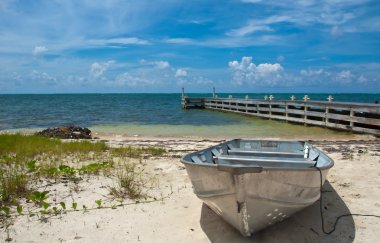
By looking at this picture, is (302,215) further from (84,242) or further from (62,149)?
(62,149)

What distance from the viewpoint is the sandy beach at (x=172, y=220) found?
14.9 ft

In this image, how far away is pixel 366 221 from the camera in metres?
4.93

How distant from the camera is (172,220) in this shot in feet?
16.7

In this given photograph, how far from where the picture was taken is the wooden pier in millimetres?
14544

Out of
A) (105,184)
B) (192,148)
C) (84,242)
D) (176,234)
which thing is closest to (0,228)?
(84,242)

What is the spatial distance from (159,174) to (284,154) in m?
2.60

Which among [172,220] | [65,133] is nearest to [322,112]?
[65,133]

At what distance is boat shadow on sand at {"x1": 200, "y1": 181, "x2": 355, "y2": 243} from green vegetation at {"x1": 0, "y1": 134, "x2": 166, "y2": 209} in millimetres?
1588

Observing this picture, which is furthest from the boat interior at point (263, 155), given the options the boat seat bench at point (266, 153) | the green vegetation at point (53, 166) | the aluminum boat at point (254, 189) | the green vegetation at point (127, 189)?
the green vegetation at point (53, 166)

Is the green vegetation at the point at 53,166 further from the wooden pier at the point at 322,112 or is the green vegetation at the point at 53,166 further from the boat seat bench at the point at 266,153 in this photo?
the wooden pier at the point at 322,112

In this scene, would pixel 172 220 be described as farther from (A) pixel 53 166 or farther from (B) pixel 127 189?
(A) pixel 53 166

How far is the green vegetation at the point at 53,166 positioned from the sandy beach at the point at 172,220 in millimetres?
265

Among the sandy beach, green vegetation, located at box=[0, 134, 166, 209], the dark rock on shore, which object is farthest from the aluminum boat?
the dark rock on shore

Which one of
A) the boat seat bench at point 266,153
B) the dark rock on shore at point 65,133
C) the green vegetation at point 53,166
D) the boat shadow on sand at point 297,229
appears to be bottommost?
the boat shadow on sand at point 297,229
